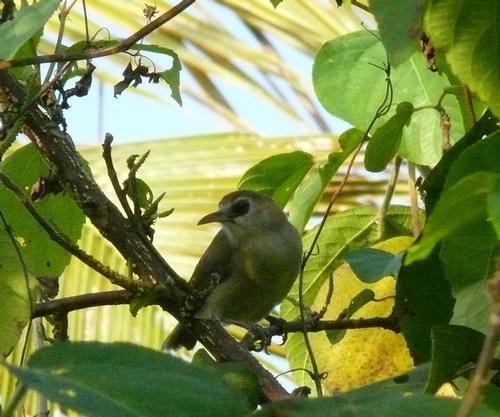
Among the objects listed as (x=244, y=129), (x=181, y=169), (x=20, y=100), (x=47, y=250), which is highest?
(x=244, y=129)

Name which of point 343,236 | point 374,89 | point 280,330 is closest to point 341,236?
point 343,236

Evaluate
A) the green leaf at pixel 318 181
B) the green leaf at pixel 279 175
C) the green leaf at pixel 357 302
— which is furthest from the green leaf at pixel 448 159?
the green leaf at pixel 279 175

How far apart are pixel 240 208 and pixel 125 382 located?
2327 mm

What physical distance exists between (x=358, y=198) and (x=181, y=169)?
2.26ft

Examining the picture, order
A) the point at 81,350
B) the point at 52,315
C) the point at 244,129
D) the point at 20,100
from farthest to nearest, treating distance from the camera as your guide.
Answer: the point at 244,129 < the point at 20,100 < the point at 52,315 < the point at 81,350

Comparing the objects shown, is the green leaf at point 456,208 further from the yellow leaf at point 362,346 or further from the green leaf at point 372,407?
the yellow leaf at point 362,346

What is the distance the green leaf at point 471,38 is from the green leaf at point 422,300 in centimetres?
37

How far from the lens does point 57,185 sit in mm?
1415

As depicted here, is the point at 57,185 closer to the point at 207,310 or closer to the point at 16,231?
the point at 16,231

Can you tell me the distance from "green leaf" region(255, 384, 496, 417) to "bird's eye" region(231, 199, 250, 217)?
218 cm

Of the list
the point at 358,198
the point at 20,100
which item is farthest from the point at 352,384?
the point at 358,198

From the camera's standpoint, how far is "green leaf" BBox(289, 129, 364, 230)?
5.31 feet

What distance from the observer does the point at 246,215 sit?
3.00 m

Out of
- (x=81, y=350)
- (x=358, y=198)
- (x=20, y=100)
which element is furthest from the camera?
(x=358, y=198)
